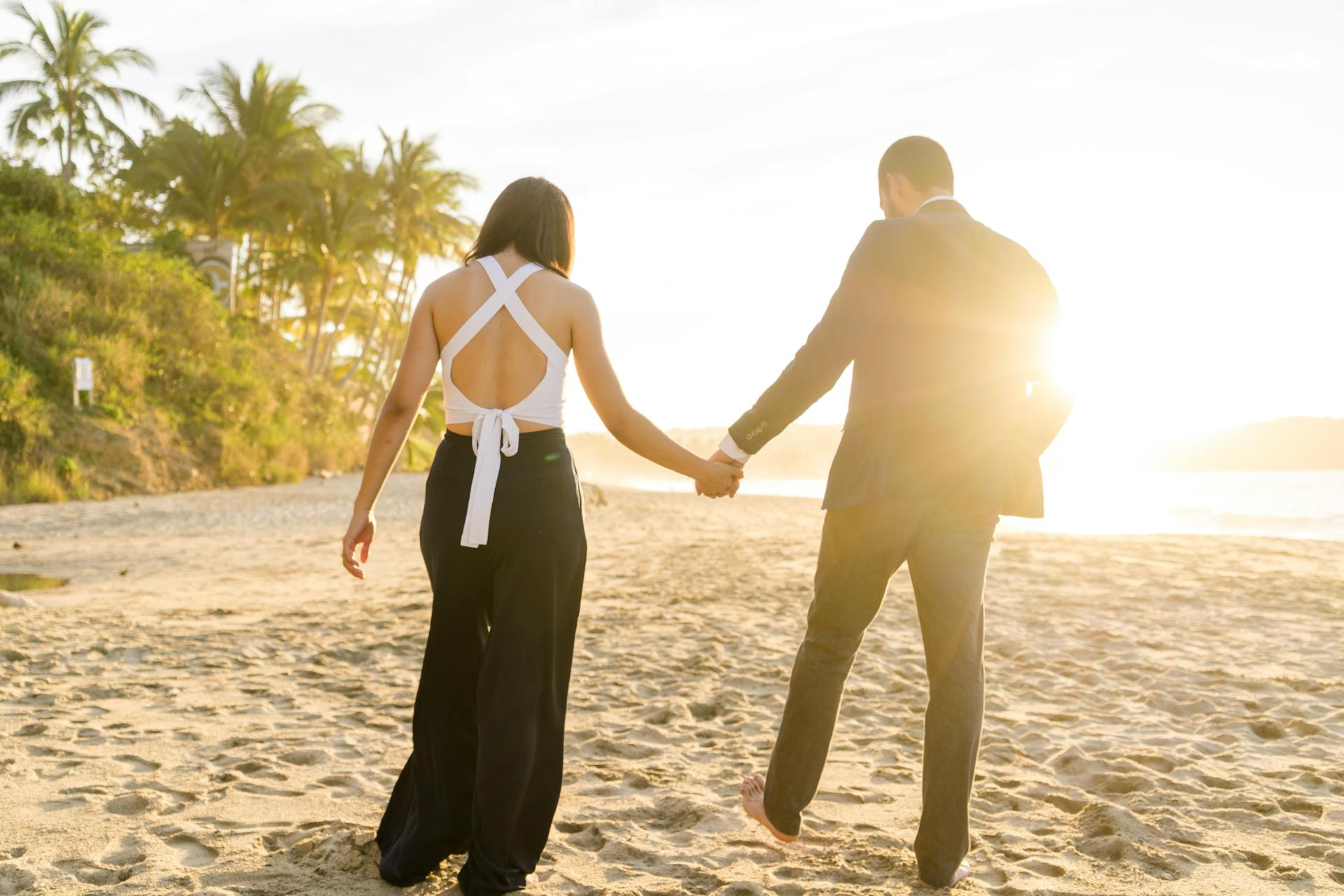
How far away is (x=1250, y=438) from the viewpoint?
189 feet

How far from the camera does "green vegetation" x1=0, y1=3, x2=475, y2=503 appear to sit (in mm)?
17078

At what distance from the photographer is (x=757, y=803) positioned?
270cm

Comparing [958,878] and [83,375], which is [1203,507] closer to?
[958,878]

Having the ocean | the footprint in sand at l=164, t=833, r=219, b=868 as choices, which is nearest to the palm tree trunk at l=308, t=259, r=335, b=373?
the ocean

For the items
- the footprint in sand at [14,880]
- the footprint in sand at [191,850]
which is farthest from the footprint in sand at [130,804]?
the footprint in sand at [14,880]

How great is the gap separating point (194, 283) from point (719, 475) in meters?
22.1

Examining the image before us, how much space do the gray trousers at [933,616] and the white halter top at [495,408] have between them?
2.71 ft

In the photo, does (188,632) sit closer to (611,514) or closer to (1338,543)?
(611,514)

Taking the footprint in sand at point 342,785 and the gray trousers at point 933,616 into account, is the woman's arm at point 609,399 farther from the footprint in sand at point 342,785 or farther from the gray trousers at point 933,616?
the footprint in sand at point 342,785

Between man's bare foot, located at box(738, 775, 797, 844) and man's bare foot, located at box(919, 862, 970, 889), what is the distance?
38 centimetres

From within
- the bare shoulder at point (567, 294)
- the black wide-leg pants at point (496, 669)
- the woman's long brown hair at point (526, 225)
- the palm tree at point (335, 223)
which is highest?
the palm tree at point (335, 223)

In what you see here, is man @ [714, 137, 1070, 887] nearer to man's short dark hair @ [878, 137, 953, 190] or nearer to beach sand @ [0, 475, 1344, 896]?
man's short dark hair @ [878, 137, 953, 190]

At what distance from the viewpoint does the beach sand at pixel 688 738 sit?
251 cm

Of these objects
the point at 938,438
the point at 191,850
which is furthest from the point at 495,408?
the point at 191,850
